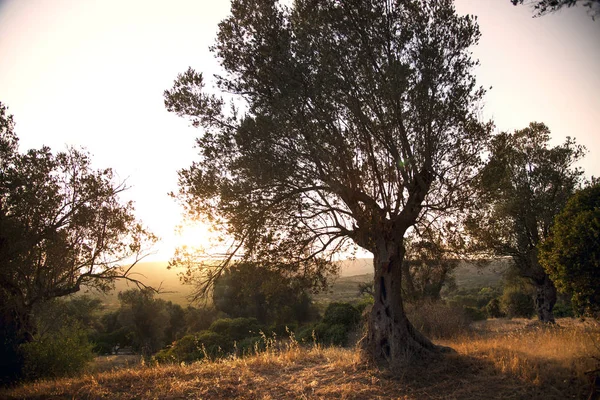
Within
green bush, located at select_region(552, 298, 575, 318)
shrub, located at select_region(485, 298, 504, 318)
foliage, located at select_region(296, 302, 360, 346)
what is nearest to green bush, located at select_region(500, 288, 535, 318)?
shrub, located at select_region(485, 298, 504, 318)

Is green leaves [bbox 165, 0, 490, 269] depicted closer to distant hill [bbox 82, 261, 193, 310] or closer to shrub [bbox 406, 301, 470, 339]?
distant hill [bbox 82, 261, 193, 310]

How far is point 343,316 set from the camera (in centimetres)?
2373

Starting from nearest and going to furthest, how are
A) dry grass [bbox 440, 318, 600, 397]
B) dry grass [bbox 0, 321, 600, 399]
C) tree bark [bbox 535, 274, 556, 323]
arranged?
dry grass [bbox 440, 318, 600, 397], dry grass [bbox 0, 321, 600, 399], tree bark [bbox 535, 274, 556, 323]

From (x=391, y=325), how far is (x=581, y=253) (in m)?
4.87

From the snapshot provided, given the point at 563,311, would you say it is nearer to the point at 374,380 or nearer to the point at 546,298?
the point at 546,298

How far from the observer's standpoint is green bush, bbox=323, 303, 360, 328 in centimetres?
2353

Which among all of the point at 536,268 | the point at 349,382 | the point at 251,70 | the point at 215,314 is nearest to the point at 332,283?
the point at 349,382

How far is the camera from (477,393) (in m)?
6.85

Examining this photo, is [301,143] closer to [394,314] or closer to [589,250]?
[394,314]

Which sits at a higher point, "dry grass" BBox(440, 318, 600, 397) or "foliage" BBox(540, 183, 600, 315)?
"foliage" BBox(540, 183, 600, 315)

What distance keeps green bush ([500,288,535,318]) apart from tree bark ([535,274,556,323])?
14.8 meters

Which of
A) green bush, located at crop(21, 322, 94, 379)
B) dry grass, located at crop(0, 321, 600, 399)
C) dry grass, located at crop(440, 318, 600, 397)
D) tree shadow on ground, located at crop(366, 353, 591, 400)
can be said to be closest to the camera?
tree shadow on ground, located at crop(366, 353, 591, 400)

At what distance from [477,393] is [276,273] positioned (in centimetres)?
564

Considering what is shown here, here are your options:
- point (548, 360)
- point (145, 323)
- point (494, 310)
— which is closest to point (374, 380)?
point (548, 360)
